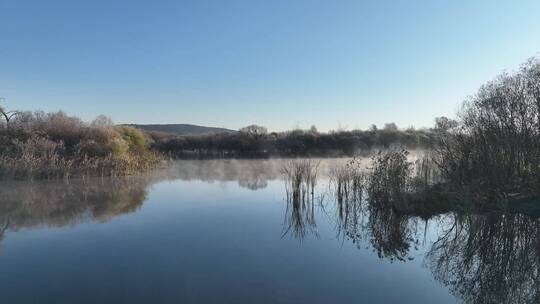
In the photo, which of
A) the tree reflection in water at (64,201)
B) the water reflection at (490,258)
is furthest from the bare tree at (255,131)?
the water reflection at (490,258)

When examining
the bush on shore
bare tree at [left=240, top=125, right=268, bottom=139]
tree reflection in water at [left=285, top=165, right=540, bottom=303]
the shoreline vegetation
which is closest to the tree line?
bare tree at [left=240, top=125, right=268, bottom=139]

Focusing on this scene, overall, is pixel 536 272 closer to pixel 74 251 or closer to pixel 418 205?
pixel 418 205

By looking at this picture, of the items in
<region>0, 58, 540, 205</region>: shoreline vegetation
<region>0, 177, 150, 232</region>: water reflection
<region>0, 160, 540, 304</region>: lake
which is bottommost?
<region>0, 160, 540, 304</region>: lake

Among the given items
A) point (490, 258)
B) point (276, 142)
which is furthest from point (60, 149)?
point (276, 142)

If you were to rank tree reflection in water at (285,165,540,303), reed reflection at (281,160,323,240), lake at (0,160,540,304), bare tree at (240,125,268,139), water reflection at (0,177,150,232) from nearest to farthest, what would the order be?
lake at (0,160,540,304), tree reflection in water at (285,165,540,303), reed reflection at (281,160,323,240), water reflection at (0,177,150,232), bare tree at (240,125,268,139)

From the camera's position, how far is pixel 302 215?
6473 millimetres

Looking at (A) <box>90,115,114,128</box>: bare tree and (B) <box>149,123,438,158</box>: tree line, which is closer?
(A) <box>90,115,114,128</box>: bare tree

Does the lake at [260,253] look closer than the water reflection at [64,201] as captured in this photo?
Yes

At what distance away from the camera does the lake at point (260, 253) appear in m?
3.20

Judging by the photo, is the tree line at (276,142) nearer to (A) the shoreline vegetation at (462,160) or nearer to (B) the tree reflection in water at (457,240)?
(A) the shoreline vegetation at (462,160)

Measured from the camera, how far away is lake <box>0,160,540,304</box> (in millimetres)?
3201

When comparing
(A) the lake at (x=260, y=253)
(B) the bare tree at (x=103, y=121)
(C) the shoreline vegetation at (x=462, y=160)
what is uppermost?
(B) the bare tree at (x=103, y=121)

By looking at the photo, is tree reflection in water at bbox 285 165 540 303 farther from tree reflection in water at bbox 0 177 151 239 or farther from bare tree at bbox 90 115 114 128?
bare tree at bbox 90 115 114 128

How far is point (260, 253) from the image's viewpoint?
14.2 ft
